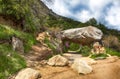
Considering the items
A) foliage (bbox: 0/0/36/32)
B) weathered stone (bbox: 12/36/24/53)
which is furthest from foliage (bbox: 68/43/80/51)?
weathered stone (bbox: 12/36/24/53)

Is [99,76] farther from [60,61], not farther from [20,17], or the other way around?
[20,17]

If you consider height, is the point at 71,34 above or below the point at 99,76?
above

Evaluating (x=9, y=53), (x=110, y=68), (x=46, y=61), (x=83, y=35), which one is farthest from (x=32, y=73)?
(x=83, y=35)

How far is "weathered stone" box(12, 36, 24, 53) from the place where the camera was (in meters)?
13.0

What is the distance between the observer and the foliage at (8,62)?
10.8 m

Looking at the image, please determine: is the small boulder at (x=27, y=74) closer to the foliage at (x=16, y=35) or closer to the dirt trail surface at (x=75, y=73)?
the dirt trail surface at (x=75, y=73)

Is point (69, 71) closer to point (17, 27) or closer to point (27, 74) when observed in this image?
point (27, 74)

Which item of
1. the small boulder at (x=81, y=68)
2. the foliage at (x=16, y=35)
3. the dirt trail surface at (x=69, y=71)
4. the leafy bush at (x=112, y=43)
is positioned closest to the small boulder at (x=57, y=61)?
the dirt trail surface at (x=69, y=71)

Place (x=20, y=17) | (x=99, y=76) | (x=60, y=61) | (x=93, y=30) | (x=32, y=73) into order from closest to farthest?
(x=32, y=73) < (x=99, y=76) < (x=60, y=61) < (x=20, y=17) < (x=93, y=30)

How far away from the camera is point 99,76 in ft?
37.7

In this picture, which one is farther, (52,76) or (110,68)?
(110,68)

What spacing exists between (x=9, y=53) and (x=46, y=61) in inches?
75.9

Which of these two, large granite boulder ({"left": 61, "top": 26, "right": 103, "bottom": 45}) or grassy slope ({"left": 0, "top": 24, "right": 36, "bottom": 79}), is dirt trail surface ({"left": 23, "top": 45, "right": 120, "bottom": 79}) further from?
large granite boulder ({"left": 61, "top": 26, "right": 103, "bottom": 45})

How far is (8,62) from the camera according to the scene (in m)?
11.3
